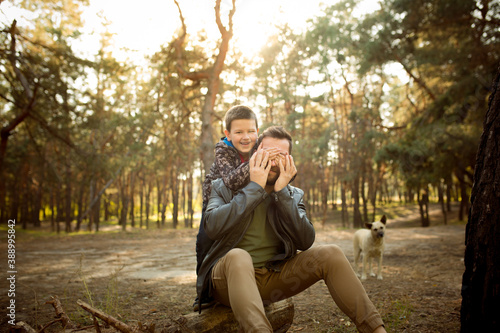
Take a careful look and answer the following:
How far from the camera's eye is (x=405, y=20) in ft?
35.7

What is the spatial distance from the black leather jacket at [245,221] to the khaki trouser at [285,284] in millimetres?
101

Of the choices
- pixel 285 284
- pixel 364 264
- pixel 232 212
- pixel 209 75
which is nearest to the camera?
pixel 232 212

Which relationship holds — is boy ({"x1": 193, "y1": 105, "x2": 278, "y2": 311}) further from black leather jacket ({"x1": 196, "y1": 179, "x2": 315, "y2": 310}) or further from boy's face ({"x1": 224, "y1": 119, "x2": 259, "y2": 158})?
black leather jacket ({"x1": 196, "y1": 179, "x2": 315, "y2": 310})

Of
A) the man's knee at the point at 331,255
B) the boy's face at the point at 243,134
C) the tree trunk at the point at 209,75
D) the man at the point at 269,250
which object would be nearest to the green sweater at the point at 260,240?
the man at the point at 269,250

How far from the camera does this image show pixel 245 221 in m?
2.45

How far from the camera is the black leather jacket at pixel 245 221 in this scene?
227 centimetres

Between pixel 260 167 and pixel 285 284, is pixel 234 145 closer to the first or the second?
pixel 260 167

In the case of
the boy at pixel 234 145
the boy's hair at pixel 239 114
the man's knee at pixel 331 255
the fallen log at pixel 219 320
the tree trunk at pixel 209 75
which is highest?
the tree trunk at pixel 209 75

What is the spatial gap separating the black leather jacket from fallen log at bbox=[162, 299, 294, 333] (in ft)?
0.62

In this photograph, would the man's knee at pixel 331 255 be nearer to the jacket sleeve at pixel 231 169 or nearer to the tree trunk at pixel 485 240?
the jacket sleeve at pixel 231 169

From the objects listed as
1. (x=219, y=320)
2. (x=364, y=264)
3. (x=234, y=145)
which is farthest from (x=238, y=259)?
(x=364, y=264)

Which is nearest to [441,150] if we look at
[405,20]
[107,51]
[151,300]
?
[405,20]

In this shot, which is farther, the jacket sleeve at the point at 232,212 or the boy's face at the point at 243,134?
the boy's face at the point at 243,134

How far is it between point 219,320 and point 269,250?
651 mm
